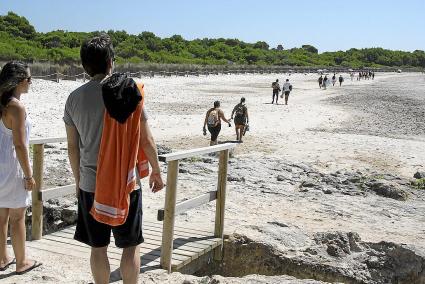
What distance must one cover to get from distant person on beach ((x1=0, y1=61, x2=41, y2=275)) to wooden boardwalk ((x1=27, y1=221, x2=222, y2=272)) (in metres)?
0.78

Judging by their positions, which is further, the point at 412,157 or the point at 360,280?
the point at 412,157

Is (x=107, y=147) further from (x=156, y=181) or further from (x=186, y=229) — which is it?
(x=186, y=229)

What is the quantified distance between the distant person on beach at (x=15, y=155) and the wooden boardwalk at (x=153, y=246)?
0.78m

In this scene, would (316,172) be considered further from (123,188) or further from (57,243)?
(123,188)

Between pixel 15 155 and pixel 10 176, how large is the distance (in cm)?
16

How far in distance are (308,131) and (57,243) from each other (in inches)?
540

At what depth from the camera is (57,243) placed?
507 centimetres

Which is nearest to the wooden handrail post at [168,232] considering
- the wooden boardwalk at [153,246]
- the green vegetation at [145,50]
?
the wooden boardwalk at [153,246]

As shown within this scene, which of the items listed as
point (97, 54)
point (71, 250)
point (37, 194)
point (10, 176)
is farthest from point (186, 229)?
point (97, 54)

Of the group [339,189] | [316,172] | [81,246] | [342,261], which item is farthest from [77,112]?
[316,172]

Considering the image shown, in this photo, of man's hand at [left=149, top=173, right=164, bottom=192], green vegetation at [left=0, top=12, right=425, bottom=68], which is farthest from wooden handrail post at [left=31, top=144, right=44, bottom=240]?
green vegetation at [left=0, top=12, right=425, bottom=68]

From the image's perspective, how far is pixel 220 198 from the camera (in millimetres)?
5578

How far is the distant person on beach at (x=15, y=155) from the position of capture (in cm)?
377

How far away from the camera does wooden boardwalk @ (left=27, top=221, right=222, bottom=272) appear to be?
4801 mm
